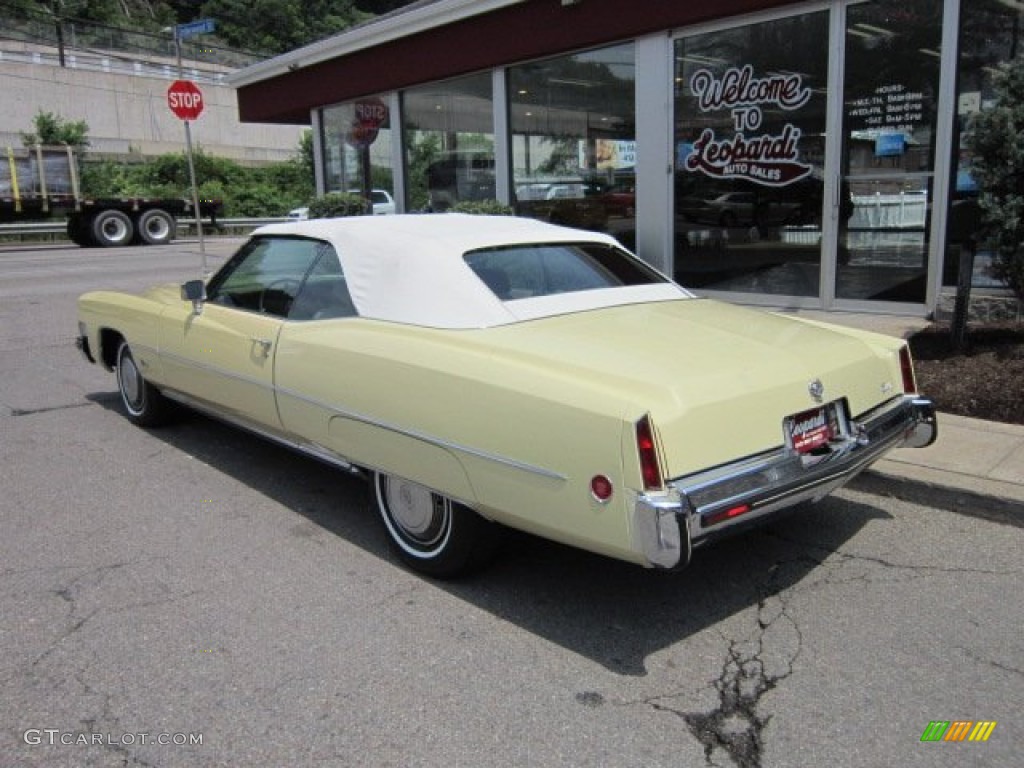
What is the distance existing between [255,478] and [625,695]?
2901 mm

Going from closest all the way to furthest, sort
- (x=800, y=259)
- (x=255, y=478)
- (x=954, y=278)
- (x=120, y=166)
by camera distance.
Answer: (x=255, y=478), (x=954, y=278), (x=800, y=259), (x=120, y=166)

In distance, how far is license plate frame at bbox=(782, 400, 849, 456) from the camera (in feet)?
10.9

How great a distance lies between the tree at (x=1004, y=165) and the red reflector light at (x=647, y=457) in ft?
15.4

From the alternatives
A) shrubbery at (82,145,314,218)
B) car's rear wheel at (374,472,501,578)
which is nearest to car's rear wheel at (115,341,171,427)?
car's rear wheel at (374,472,501,578)

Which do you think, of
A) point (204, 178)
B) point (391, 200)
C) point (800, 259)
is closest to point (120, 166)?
point (204, 178)

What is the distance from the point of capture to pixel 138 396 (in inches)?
242

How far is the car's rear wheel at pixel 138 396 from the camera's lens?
237 inches

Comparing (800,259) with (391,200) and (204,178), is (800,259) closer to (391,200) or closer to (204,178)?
(391,200)

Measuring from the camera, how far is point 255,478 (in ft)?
16.7

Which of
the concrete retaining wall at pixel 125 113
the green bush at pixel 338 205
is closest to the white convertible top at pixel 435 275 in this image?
the green bush at pixel 338 205

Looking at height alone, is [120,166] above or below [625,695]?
above

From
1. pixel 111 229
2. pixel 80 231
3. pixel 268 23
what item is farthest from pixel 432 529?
pixel 268 23

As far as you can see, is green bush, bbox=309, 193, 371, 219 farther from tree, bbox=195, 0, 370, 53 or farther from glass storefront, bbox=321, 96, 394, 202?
tree, bbox=195, 0, 370, 53

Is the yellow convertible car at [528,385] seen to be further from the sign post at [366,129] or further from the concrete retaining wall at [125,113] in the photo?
the concrete retaining wall at [125,113]
